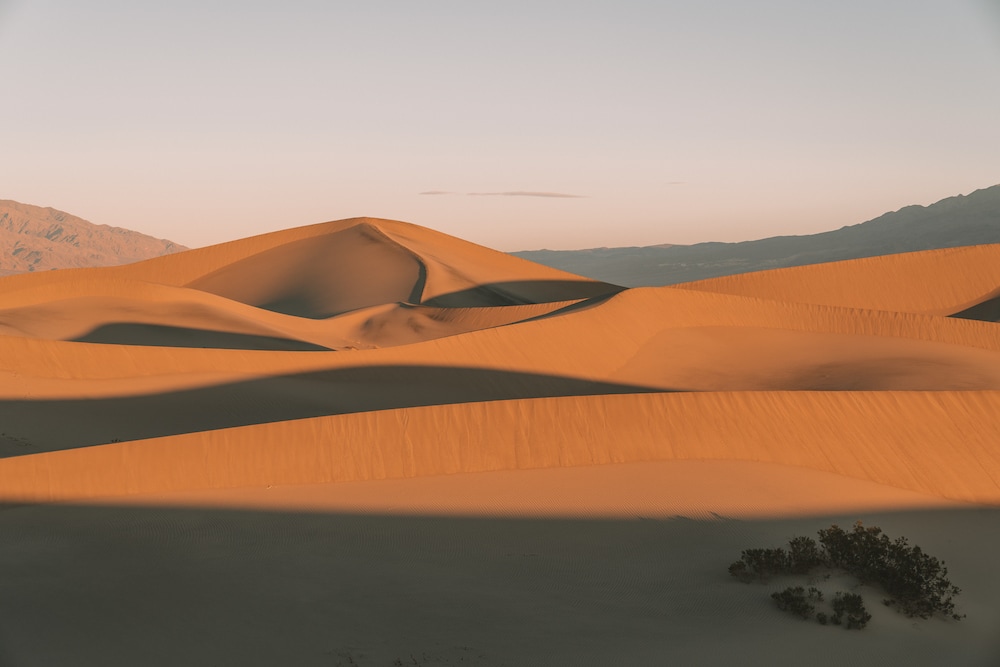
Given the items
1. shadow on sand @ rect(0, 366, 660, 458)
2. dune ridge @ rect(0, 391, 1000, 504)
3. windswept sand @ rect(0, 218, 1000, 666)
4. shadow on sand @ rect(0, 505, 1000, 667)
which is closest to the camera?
shadow on sand @ rect(0, 505, 1000, 667)

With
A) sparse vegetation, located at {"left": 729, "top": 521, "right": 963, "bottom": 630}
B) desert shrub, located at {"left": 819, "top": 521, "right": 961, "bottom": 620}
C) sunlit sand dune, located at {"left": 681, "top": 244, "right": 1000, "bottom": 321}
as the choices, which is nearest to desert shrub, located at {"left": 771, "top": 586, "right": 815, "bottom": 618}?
sparse vegetation, located at {"left": 729, "top": 521, "right": 963, "bottom": 630}

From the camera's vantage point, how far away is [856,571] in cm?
980

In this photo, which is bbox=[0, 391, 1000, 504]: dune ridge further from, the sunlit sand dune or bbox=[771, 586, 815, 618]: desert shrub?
the sunlit sand dune

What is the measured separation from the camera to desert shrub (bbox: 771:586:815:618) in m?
8.95

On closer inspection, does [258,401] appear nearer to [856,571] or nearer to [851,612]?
[856,571]

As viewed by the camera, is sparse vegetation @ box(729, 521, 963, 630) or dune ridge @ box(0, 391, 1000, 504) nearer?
sparse vegetation @ box(729, 521, 963, 630)

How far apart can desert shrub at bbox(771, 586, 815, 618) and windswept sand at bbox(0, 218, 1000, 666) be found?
0.79 ft

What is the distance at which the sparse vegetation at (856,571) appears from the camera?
9.03 meters

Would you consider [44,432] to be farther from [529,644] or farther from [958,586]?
[958,586]

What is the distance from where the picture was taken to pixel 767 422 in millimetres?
15188

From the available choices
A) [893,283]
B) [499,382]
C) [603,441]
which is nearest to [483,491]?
[603,441]

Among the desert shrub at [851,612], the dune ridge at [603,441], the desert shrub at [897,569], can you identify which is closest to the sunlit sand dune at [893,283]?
the dune ridge at [603,441]

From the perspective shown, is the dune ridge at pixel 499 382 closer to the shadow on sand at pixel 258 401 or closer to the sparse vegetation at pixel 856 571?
the shadow on sand at pixel 258 401

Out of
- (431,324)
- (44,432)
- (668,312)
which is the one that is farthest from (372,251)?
(44,432)
